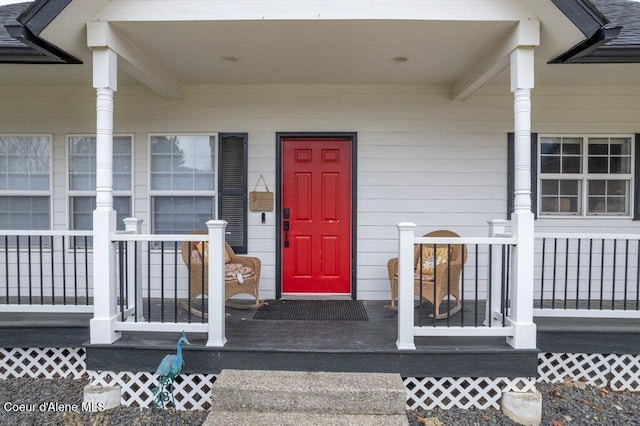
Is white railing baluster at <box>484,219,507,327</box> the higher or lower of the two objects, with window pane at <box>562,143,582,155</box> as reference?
lower

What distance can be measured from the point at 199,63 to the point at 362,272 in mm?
2828

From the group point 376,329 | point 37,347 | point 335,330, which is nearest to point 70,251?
point 37,347

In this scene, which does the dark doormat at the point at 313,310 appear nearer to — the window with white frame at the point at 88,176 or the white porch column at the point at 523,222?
the white porch column at the point at 523,222

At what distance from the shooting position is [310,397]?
2904mm

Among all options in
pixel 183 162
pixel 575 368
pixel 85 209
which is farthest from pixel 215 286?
pixel 575 368

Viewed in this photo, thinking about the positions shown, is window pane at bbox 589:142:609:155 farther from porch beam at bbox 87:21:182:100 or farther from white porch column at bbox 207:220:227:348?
porch beam at bbox 87:21:182:100

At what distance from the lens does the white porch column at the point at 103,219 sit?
324cm

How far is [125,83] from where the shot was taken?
4.76 meters

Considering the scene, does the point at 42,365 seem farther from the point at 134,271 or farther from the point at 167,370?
the point at 167,370

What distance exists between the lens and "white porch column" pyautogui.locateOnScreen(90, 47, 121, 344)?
3.24 metres

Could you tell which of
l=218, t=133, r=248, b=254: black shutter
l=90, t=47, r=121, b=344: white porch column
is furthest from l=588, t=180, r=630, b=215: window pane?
l=90, t=47, r=121, b=344: white porch column

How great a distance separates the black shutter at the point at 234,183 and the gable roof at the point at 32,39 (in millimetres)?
1685

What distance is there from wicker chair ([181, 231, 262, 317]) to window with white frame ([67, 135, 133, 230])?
120cm

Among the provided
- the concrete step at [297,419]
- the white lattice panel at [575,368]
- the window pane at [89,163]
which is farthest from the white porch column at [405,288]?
the window pane at [89,163]
